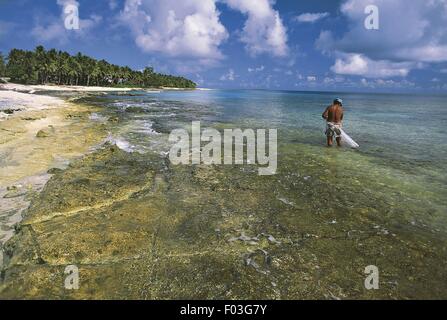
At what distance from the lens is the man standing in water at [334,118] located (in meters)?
17.0

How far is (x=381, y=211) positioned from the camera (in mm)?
8664

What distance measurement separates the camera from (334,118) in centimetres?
1725

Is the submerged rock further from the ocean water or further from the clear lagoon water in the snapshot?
the ocean water

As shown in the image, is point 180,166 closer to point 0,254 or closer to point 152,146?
point 152,146

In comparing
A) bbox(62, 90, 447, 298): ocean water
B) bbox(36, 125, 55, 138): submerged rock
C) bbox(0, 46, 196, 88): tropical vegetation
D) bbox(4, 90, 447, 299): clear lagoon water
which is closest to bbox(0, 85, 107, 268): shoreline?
bbox(36, 125, 55, 138): submerged rock

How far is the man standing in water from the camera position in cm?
1695

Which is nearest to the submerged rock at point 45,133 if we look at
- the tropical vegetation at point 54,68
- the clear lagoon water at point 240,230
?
the clear lagoon water at point 240,230

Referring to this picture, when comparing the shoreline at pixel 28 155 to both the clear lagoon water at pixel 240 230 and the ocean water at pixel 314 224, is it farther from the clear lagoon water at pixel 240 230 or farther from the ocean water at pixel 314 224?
the ocean water at pixel 314 224

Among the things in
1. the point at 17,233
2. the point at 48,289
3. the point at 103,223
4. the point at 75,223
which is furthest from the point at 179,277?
the point at 17,233

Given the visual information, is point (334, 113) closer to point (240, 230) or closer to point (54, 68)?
point (240, 230)

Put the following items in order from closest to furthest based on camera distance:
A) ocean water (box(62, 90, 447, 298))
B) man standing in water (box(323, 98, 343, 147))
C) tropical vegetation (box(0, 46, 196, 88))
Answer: ocean water (box(62, 90, 447, 298)) < man standing in water (box(323, 98, 343, 147)) < tropical vegetation (box(0, 46, 196, 88))

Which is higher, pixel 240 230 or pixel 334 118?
pixel 334 118

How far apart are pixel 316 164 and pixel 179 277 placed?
31.5ft

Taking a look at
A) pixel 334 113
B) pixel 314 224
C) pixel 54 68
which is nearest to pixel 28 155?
pixel 314 224
